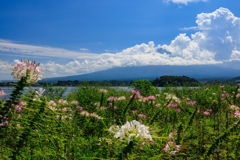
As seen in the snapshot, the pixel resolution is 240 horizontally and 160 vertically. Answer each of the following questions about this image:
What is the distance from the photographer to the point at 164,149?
3387mm

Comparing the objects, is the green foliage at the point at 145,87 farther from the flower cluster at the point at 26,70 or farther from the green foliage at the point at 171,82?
the flower cluster at the point at 26,70

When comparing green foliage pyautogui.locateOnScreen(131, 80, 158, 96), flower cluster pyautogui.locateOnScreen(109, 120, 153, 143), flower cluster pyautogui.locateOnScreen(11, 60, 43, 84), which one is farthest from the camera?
green foliage pyautogui.locateOnScreen(131, 80, 158, 96)

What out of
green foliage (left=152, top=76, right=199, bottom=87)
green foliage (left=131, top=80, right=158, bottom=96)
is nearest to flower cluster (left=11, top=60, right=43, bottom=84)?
green foliage (left=131, top=80, right=158, bottom=96)

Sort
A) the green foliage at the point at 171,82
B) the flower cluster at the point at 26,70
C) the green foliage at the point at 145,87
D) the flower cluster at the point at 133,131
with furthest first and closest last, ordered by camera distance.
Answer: the green foliage at the point at 171,82
the green foliage at the point at 145,87
the flower cluster at the point at 26,70
the flower cluster at the point at 133,131

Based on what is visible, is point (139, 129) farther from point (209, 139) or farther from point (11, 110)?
point (209, 139)

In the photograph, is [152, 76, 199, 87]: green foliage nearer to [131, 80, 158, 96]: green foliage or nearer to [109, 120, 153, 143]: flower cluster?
[131, 80, 158, 96]: green foliage

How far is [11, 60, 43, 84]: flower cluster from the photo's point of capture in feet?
10.1

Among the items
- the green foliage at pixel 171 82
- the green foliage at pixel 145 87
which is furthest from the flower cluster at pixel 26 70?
the green foliage at pixel 171 82

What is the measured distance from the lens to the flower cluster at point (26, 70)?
10.1 feet

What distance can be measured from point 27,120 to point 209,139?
10.8 feet

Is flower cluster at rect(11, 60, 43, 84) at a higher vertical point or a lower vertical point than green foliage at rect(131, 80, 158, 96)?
higher

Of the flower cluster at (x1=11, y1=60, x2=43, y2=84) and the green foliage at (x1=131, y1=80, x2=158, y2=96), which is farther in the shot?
the green foliage at (x1=131, y1=80, x2=158, y2=96)

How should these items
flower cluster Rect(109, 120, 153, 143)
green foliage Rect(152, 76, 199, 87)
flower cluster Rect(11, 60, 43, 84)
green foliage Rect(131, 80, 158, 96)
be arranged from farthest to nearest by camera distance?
green foliage Rect(152, 76, 199, 87) < green foliage Rect(131, 80, 158, 96) < flower cluster Rect(11, 60, 43, 84) < flower cluster Rect(109, 120, 153, 143)

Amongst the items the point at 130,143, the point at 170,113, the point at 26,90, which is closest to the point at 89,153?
the point at 26,90
